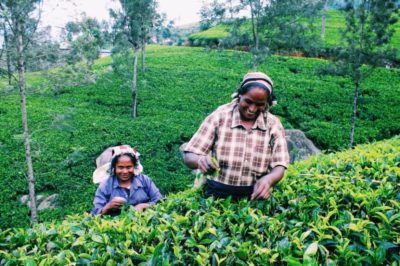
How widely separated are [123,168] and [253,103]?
1.73 m

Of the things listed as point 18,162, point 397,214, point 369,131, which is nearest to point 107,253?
point 397,214

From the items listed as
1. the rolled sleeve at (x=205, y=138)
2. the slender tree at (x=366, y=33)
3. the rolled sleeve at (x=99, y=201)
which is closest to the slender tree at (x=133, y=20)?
the slender tree at (x=366, y=33)

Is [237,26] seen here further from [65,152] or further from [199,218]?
[199,218]

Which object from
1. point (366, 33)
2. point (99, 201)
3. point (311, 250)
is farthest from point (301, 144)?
point (311, 250)

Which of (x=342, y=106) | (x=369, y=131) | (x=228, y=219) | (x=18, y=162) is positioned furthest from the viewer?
(x=342, y=106)

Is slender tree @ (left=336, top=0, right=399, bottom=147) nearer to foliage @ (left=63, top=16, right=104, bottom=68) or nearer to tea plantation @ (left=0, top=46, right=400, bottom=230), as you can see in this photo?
tea plantation @ (left=0, top=46, right=400, bottom=230)

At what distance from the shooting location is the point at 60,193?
9766 mm

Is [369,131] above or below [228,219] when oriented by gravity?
below

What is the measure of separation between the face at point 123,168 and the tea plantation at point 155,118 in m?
4.29

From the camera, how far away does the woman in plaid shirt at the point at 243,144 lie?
2592 mm

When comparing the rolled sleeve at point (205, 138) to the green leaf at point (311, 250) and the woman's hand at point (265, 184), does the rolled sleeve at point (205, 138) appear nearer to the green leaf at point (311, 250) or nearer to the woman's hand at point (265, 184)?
the woman's hand at point (265, 184)

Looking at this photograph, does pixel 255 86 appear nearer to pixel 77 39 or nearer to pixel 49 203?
pixel 77 39

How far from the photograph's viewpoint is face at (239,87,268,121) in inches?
98.0

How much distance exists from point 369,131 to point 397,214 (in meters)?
13.8
